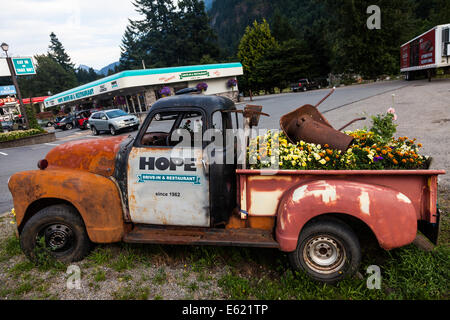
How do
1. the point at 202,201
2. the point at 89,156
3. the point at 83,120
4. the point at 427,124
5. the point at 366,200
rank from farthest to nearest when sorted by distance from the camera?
the point at 83,120 → the point at 427,124 → the point at 89,156 → the point at 202,201 → the point at 366,200

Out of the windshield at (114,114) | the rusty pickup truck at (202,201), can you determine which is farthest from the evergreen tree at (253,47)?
the rusty pickup truck at (202,201)

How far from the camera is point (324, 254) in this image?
3.16 metres

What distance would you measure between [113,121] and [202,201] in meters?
16.2

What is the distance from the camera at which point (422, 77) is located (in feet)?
102

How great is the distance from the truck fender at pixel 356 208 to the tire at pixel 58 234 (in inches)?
107

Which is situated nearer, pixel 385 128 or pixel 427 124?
pixel 385 128

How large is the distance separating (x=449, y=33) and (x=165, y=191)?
2384 cm

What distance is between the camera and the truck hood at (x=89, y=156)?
12.1 ft

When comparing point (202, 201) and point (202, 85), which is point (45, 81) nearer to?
point (202, 85)

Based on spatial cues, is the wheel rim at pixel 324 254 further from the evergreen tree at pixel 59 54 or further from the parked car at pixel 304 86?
the evergreen tree at pixel 59 54

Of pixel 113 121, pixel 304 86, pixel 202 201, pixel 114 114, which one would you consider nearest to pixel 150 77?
pixel 114 114

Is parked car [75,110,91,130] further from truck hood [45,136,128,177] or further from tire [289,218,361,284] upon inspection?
tire [289,218,361,284]
